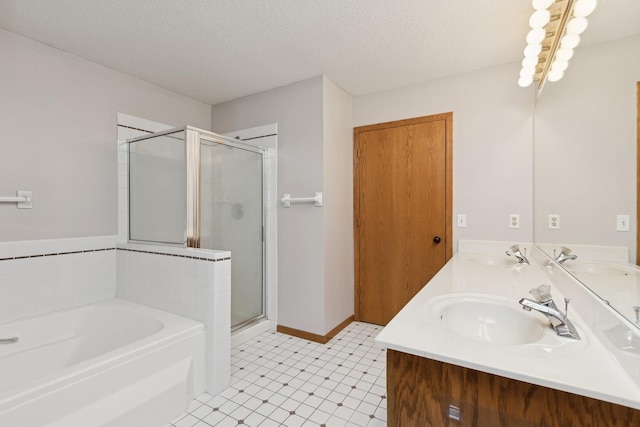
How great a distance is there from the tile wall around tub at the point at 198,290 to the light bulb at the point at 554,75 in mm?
1998

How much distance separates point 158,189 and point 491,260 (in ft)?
8.32

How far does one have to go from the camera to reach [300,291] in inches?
107

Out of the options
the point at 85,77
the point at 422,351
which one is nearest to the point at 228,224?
the point at 85,77

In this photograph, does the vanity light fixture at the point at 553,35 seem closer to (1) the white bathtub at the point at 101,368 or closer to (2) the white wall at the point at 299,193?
(2) the white wall at the point at 299,193

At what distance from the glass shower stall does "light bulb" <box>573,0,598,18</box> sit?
2188 mm

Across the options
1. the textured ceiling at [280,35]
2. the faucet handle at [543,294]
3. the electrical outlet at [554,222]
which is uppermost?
the textured ceiling at [280,35]

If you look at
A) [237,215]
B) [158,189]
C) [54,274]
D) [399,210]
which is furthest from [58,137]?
[399,210]

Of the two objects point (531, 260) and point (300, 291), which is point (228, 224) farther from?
point (531, 260)

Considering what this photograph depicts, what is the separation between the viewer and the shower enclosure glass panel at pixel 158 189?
2.24m

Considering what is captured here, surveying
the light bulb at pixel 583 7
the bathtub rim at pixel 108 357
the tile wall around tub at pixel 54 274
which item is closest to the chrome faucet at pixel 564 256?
the light bulb at pixel 583 7

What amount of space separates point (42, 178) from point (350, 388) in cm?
244

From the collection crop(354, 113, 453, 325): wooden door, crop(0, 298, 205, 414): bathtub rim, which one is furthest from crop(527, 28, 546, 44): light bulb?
crop(0, 298, 205, 414): bathtub rim

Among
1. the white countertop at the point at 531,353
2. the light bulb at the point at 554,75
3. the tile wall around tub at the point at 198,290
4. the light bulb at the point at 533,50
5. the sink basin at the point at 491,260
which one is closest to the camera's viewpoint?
the white countertop at the point at 531,353

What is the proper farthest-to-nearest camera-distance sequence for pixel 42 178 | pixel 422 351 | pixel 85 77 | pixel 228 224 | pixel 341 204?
pixel 341 204
pixel 228 224
pixel 85 77
pixel 42 178
pixel 422 351
